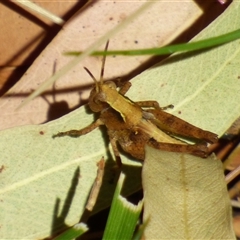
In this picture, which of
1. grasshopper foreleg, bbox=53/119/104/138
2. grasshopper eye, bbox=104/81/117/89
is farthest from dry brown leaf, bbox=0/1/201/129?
grasshopper foreleg, bbox=53/119/104/138

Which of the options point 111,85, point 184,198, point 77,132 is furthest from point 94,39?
point 184,198

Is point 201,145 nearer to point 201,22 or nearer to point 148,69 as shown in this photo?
point 148,69

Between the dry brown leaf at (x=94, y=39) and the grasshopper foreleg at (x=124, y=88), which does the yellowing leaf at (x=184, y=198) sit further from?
the dry brown leaf at (x=94, y=39)

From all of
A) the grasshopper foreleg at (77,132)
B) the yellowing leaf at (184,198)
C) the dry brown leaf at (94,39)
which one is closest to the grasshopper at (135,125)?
the grasshopper foreleg at (77,132)

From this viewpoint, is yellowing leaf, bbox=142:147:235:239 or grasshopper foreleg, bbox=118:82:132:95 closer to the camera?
yellowing leaf, bbox=142:147:235:239

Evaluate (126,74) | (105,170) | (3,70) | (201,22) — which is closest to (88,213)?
(105,170)

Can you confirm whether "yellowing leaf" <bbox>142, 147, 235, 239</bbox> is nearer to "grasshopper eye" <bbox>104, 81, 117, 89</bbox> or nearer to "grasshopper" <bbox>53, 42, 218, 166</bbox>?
"grasshopper" <bbox>53, 42, 218, 166</bbox>
